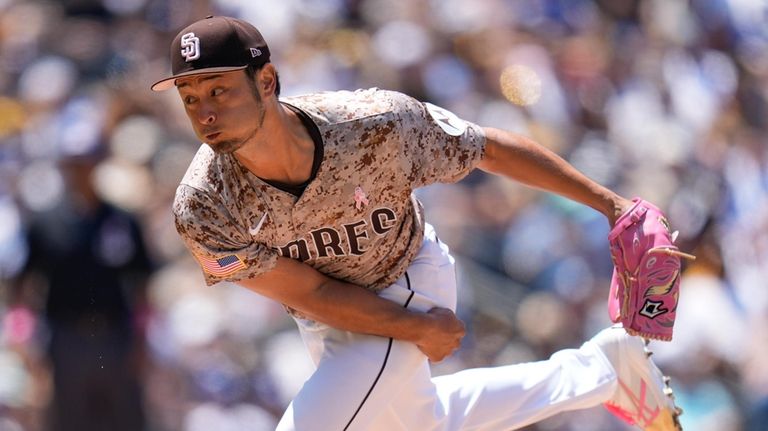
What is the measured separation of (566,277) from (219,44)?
3.36 meters

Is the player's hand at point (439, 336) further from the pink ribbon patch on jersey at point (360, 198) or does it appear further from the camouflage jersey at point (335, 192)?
the pink ribbon patch on jersey at point (360, 198)

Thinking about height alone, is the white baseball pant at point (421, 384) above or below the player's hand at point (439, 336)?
below

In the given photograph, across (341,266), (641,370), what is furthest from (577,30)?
(341,266)

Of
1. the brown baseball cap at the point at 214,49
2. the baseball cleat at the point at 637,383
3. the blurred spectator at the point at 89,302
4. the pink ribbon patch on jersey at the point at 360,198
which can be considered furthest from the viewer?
the blurred spectator at the point at 89,302

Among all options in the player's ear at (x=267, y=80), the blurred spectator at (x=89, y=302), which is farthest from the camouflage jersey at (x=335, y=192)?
the blurred spectator at (x=89, y=302)

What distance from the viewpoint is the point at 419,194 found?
607 centimetres

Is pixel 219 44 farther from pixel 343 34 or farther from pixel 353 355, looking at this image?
pixel 343 34

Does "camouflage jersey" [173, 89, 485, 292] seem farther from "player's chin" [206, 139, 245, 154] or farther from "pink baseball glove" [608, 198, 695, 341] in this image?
"pink baseball glove" [608, 198, 695, 341]

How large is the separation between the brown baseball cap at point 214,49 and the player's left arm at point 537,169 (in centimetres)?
88

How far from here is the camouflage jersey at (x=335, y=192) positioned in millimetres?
3451

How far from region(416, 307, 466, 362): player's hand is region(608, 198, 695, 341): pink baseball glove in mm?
565

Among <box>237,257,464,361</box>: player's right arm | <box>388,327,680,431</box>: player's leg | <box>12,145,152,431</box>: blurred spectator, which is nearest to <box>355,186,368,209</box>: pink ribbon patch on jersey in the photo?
<box>237,257,464,361</box>: player's right arm

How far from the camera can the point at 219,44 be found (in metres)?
3.22

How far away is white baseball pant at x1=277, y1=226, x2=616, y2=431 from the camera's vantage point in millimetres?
3705
